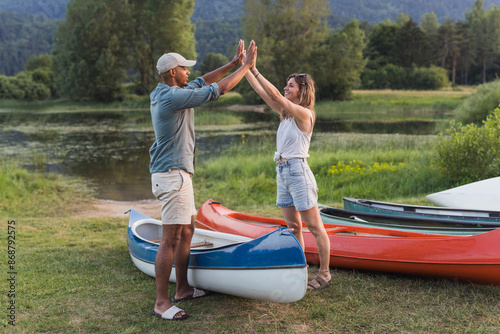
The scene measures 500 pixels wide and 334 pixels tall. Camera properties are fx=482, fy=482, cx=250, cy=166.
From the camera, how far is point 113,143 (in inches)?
728

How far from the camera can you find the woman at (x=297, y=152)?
12.4 feet

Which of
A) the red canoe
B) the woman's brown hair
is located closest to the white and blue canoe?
the woman's brown hair

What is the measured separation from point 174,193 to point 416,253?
2.14 metres

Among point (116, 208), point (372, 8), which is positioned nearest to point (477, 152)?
point (116, 208)

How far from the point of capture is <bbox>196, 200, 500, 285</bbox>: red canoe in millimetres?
3844

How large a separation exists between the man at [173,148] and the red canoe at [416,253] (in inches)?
61.1

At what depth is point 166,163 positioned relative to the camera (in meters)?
3.47

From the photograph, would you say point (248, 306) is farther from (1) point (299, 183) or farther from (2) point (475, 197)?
(2) point (475, 197)

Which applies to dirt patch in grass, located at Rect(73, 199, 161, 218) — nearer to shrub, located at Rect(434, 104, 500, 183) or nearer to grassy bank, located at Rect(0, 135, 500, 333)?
grassy bank, located at Rect(0, 135, 500, 333)

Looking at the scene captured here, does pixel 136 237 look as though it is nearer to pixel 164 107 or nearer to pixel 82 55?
pixel 164 107

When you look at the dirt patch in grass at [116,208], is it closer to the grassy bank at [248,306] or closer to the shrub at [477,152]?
the grassy bank at [248,306]

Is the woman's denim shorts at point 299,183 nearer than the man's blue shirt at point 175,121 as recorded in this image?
No

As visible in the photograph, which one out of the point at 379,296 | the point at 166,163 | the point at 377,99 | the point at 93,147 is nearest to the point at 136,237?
the point at 166,163

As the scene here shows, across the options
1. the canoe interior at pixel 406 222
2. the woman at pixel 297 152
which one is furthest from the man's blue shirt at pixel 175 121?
the canoe interior at pixel 406 222
